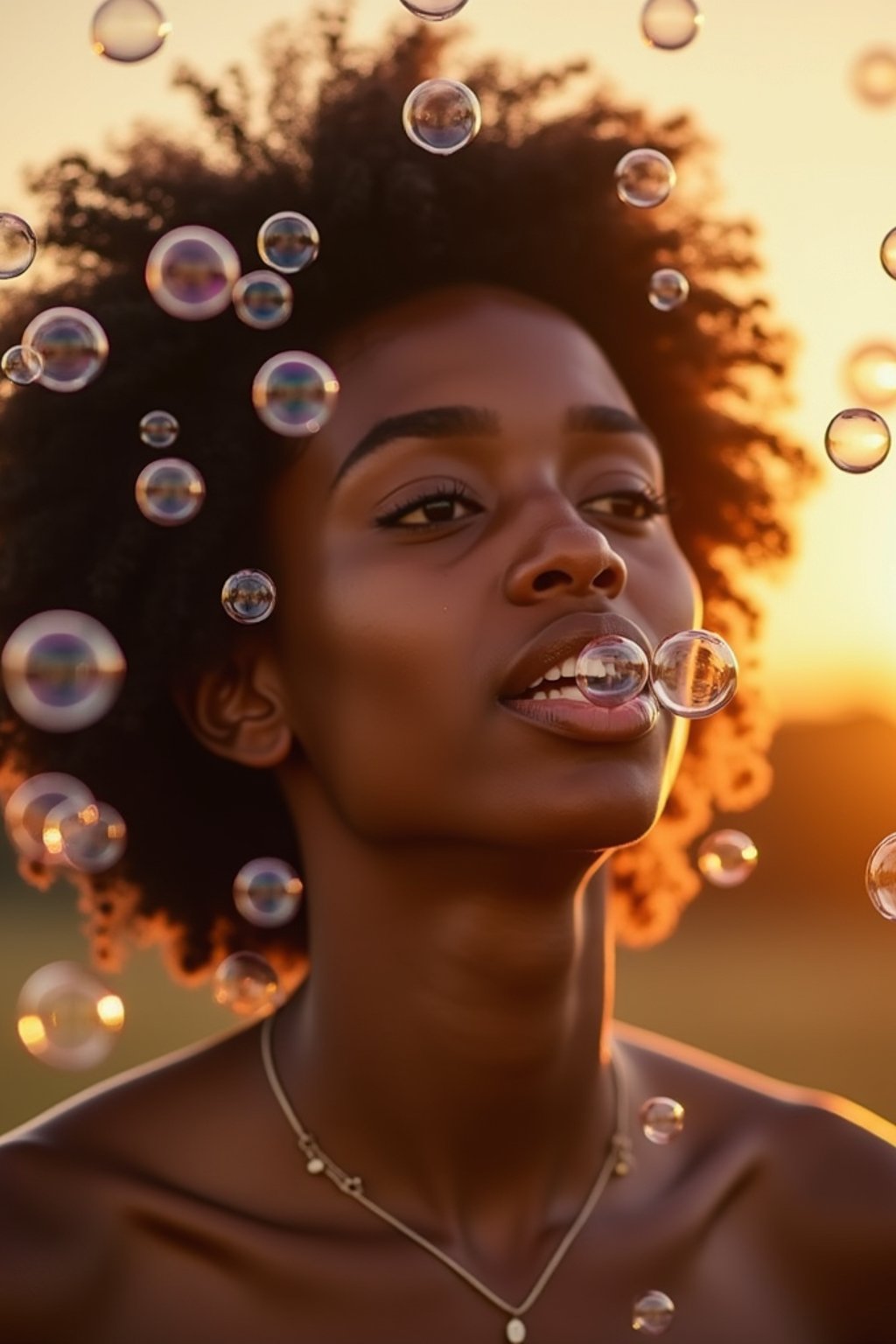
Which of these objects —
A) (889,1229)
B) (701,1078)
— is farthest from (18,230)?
(889,1229)

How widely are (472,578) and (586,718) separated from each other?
0.21 meters

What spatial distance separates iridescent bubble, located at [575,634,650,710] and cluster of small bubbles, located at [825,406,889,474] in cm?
53

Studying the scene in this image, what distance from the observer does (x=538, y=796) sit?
2.09m

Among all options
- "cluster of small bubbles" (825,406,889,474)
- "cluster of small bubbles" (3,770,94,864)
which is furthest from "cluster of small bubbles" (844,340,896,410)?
"cluster of small bubbles" (3,770,94,864)

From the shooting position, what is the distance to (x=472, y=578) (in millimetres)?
2180

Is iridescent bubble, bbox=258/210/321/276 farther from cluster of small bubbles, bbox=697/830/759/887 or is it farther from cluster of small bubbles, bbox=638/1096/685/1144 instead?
cluster of small bubbles, bbox=638/1096/685/1144

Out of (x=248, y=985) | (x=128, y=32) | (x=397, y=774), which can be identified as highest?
(x=128, y=32)

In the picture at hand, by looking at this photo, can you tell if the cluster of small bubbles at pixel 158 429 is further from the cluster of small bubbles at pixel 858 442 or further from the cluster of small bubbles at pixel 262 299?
the cluster of small bubbles at pixel 858 442

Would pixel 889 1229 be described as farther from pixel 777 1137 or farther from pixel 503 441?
pixel 503 441

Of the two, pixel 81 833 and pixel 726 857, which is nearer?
pixel 81 833

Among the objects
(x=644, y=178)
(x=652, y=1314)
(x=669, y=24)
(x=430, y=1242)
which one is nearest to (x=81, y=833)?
(x=430, y=1242)

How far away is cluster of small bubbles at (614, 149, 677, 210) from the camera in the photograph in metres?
2.50

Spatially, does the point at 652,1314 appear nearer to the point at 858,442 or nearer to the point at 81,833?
the point at 81,833

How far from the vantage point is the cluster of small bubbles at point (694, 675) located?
218 cm
